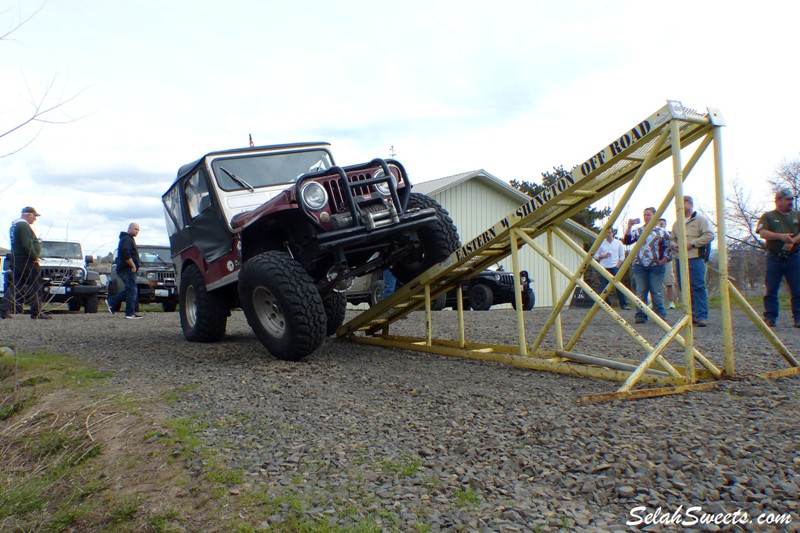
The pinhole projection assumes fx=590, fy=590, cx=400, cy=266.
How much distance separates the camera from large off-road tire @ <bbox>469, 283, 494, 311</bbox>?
14.0m

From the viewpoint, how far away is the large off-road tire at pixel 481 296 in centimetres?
1399

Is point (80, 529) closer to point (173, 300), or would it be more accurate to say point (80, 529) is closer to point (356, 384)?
point (356, 384)

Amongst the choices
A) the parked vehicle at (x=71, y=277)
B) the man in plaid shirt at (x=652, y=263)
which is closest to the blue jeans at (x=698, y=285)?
the man in plaid shirt at (x=652, y=263)

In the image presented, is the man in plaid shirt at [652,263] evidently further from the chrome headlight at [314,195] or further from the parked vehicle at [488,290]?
the chrome headlight at [314,195]

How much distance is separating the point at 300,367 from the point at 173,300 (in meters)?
11.5

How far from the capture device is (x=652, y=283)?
8.80 metres

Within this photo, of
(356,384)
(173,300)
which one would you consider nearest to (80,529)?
(356,384)

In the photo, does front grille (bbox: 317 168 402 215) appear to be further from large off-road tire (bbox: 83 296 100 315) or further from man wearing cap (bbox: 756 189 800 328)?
large off-road tire (bbox: 83 296 100 315)

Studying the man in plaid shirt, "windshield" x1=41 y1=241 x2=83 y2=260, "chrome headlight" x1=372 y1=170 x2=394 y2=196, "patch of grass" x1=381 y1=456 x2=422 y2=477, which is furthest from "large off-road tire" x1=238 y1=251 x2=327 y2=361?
"windshield" x1=41 y1=241 x2=83 y2=260

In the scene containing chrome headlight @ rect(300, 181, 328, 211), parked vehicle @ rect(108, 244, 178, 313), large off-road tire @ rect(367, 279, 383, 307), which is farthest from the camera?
parked vehicle @ rect(108, 244, 178, 313)

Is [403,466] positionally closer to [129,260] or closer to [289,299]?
[289,299]

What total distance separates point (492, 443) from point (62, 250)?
1616 centimetres

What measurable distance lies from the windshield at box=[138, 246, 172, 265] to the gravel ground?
1161cm

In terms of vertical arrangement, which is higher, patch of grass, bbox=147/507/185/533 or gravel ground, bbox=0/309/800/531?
gravel ground, bbox=0/309/800/531
